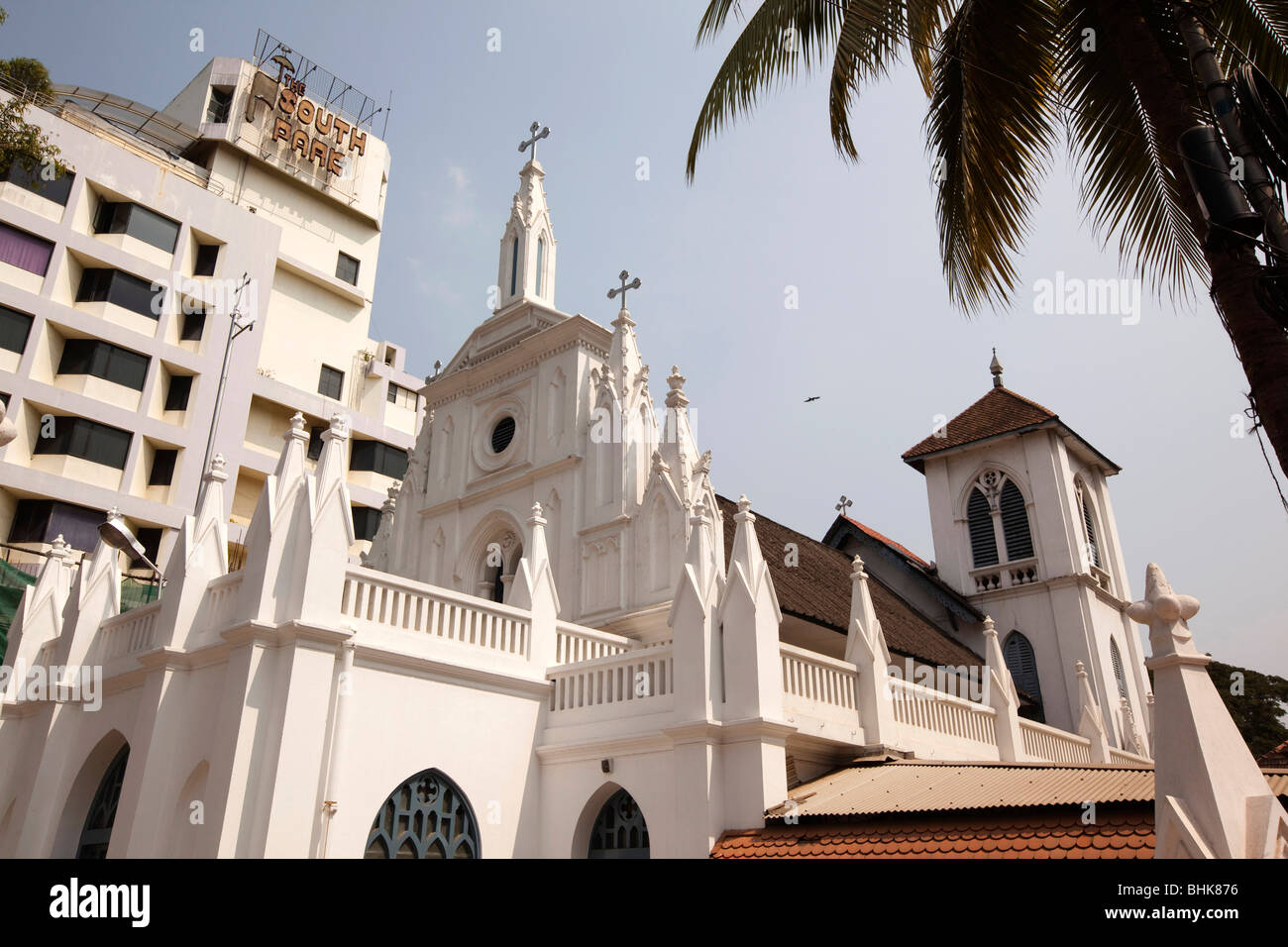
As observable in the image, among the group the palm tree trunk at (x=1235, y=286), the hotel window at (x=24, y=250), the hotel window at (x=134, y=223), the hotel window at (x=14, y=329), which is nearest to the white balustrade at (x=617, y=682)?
the palm tree trunk at (x=1235, y=286)

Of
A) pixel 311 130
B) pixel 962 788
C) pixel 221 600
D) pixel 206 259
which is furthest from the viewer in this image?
pixel 311 130

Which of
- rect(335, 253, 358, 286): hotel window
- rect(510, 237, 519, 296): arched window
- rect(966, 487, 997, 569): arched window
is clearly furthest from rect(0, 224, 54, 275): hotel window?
rect(966, 487, 997, 569): arched window

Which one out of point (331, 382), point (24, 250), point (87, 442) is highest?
point (331, 382)

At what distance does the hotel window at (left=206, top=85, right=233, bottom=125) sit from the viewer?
40.7 m

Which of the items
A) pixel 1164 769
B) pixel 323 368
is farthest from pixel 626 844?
pixel 323 368

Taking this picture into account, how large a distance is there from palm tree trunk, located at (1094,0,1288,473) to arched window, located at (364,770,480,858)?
35.1ft

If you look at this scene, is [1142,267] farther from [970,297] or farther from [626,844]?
[626,844]

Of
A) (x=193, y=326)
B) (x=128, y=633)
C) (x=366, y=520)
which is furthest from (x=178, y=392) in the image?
(x=128, y=633)

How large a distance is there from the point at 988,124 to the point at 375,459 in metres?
Answer: 35.8

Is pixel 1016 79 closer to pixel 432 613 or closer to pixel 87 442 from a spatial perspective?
pixel 432 613

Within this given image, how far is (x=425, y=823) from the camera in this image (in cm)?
1273

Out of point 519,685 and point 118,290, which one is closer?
point 519,685

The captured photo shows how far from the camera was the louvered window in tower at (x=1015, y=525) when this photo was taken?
1237 inches
